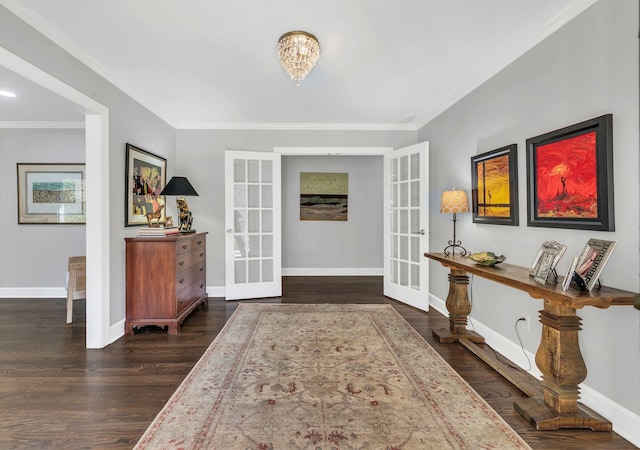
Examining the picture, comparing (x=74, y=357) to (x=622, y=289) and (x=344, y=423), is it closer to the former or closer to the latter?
(x=344, y=423)

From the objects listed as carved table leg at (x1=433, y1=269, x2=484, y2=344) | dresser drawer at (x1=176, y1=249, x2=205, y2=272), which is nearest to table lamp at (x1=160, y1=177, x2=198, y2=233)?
dresser drawer at (x1=176, y1=249, x2=205, y2=272)

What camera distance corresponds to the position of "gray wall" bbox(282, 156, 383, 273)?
20.1ft

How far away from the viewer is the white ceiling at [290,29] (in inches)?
77.4

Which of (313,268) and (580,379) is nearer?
(580,379)

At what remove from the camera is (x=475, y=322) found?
3010mm

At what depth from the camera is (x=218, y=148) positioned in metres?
4.39

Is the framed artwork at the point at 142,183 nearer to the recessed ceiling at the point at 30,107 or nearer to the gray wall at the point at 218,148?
the gray wall at the point at 218,148

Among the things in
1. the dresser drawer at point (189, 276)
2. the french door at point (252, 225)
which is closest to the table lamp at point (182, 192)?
the dresser drawer at point (189, 276)

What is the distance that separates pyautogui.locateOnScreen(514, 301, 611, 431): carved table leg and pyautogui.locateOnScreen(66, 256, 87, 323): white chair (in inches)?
168

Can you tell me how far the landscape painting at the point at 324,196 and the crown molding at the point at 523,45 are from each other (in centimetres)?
280

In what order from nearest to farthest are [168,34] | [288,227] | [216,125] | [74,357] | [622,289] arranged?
[622,289] → [168,34] → [74,357] → [216,125] → [288,227]

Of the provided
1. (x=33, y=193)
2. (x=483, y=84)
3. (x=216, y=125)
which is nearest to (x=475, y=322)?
(x=483, y=84)

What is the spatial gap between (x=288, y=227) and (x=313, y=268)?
97 cm

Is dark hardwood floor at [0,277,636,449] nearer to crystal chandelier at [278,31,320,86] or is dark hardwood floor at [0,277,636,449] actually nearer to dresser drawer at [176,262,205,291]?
dresser drawer at [176,262,205,291]
